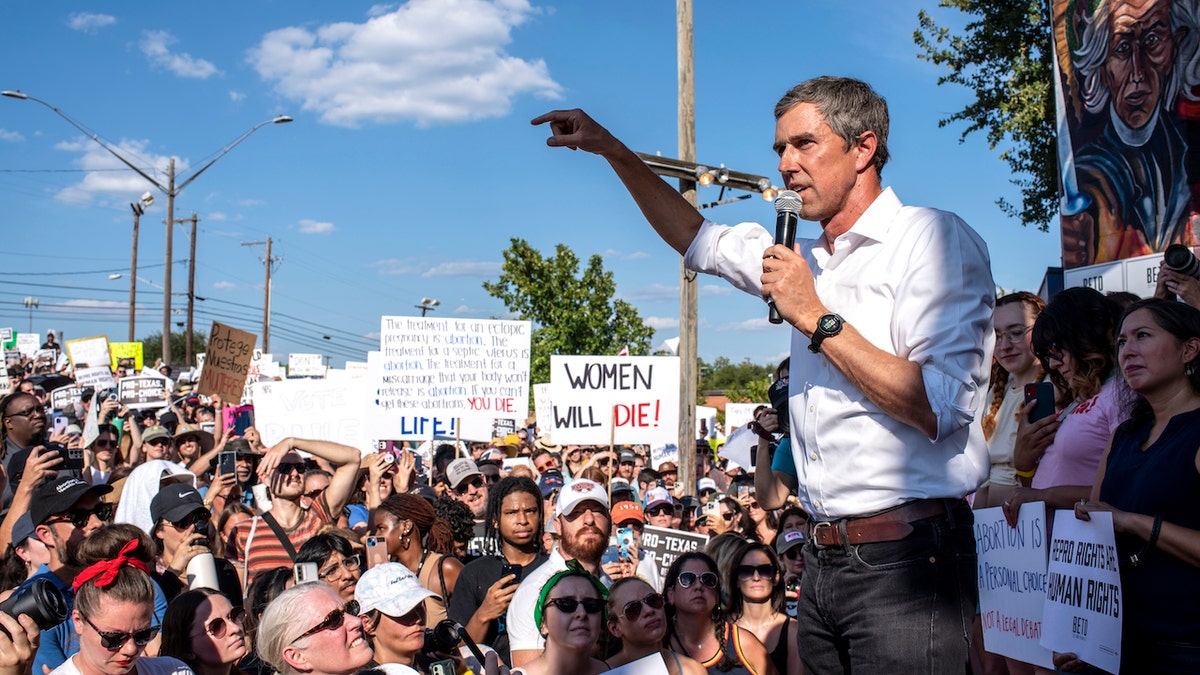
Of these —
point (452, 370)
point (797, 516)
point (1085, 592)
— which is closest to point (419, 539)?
point (797, 516)

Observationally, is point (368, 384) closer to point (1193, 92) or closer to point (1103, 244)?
point (1103, 244)

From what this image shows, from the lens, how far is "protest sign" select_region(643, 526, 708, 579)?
8.11 metres

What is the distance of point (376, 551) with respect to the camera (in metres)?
6.57

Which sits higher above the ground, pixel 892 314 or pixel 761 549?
pixel 892 314

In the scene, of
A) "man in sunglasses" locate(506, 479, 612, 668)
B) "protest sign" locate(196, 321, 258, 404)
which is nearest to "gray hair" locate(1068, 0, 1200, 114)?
"man in sunglasses" locate(506, 479, 612, 668)

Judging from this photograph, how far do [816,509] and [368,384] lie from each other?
439 inches

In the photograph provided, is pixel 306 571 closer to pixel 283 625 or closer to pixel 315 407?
pixel 283 625

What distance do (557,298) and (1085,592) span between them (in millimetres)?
33714

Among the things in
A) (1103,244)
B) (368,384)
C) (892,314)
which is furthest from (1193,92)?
(368,384)

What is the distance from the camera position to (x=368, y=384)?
1308 centimetres

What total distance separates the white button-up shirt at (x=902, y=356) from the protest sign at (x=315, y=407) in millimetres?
11553

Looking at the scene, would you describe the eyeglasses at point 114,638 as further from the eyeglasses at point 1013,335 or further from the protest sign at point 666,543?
the protest sign at point 666,543

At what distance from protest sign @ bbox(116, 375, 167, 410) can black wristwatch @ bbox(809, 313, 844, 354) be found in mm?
15543

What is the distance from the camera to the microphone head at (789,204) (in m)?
2.47
